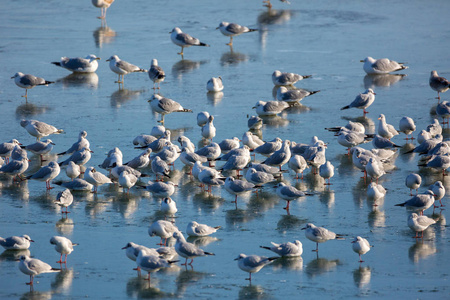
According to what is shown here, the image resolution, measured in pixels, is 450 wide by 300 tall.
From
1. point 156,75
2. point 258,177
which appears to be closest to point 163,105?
point 156,75

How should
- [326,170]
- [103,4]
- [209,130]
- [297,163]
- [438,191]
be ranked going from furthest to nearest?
[103,4] < [209,130] < [297,163] < [326,170] < [438,191]

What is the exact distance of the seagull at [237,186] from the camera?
14.3 metres

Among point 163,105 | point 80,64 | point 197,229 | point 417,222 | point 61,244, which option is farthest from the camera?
point 80,64

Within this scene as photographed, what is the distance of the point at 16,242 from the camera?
478 inches

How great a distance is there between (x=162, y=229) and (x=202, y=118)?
6593 millimetres

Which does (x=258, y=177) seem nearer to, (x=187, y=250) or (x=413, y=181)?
(x=413, y=181)

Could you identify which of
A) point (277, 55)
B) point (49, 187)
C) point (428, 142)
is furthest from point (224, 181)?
point (277, 55)

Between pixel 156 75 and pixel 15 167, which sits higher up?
pixel 15 167

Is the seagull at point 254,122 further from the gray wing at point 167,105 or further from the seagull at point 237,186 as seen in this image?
the seagull at point 237,186

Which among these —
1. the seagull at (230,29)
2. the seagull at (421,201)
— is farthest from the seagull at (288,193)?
the seagull at (230,29)

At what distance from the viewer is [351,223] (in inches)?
520

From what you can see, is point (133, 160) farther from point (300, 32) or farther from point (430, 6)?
point (430, 6)

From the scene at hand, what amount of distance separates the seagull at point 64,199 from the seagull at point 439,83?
10.6 metres

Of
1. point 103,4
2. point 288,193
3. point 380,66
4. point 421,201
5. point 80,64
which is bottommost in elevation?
point 80,64
